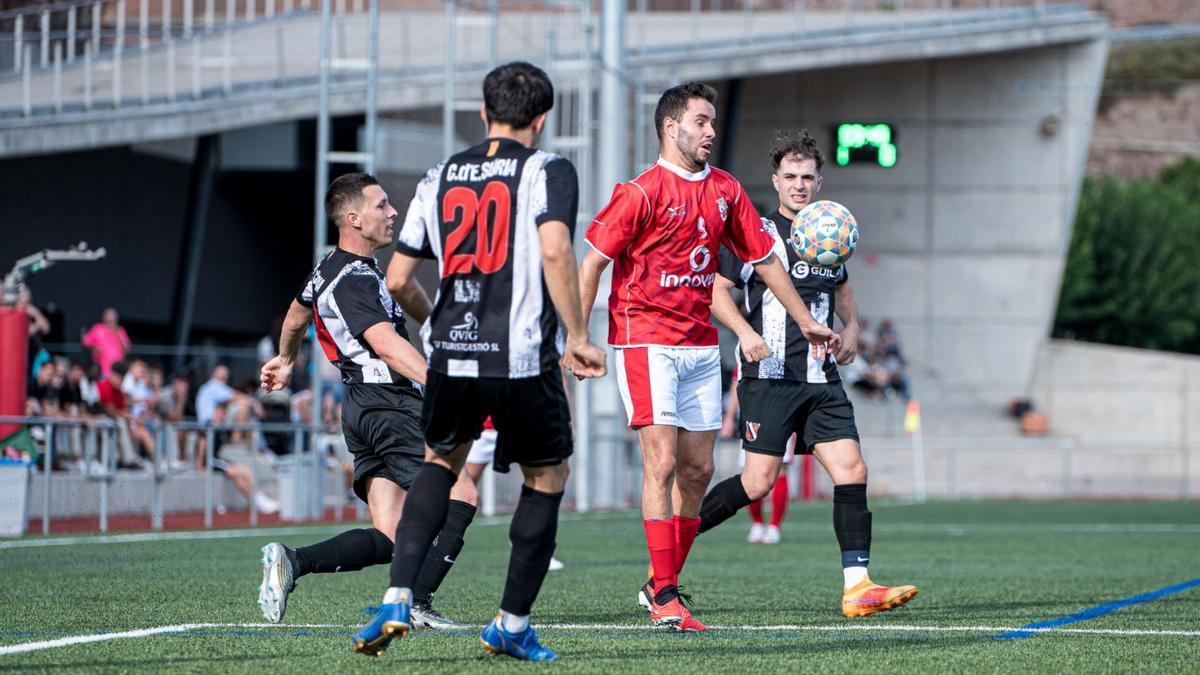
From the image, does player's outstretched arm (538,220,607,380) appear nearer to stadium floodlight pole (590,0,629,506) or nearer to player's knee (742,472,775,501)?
player's knee (742,472,775,501)

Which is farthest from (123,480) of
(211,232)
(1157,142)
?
(1157,142)

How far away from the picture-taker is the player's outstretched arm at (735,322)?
22.7 feet

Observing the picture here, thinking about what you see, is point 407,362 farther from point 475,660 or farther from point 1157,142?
point 1157,142

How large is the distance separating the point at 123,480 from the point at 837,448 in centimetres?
1014

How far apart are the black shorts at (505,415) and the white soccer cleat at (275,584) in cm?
116

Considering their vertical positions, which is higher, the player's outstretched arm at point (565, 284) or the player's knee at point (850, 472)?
the player's outstretched arm at point (565, 284)

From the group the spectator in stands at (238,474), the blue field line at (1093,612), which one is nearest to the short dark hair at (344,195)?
the blue field line at (1093,612)

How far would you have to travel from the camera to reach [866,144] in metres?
25.3

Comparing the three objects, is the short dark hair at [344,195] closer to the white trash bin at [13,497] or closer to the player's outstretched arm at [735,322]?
the player's outstretched arm at [735,322]

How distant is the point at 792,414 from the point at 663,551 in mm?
1369

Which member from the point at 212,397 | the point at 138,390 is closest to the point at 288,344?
the point at 138,390

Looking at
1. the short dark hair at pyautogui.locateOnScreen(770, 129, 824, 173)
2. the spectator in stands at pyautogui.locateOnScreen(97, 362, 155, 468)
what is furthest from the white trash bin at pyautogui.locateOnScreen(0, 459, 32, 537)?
the short dark hair at pyautogui.locateOnScreen(770, 129, 824, 173)

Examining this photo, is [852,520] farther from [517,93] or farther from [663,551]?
[517,93]

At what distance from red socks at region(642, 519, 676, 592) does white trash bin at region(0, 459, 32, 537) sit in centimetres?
858
